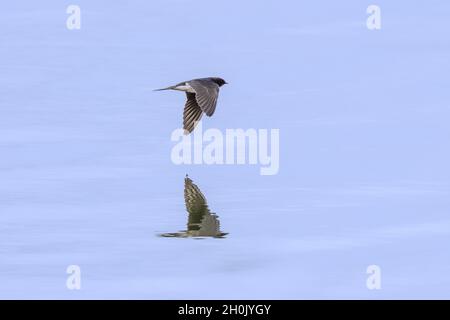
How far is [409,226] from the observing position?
1581cm

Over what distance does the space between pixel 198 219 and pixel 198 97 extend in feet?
5.99

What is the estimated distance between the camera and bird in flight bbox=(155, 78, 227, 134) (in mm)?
17344

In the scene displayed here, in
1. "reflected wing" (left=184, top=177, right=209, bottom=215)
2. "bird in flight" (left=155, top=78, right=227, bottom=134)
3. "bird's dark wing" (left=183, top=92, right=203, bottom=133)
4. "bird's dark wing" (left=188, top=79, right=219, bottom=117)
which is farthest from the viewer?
"bird's dark wing" (left=183, top=92, right=203, bottom=133)

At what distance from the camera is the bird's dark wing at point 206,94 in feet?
56.5

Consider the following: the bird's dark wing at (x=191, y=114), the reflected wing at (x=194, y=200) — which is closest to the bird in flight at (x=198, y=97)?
the bird's dark wing at (x=191, y=114)

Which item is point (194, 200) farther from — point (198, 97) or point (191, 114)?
point (191, 114)

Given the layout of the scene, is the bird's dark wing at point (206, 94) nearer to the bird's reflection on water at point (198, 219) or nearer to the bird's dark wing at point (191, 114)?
the bird's dark wing at point (191, 114)

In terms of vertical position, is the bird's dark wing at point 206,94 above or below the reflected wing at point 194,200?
above

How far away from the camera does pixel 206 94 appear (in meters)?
17.5

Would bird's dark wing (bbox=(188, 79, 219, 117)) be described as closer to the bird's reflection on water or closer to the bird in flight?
the bird in flight

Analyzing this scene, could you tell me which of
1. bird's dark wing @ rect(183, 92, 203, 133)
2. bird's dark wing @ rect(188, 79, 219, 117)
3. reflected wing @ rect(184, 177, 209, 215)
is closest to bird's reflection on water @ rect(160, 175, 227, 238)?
reflected wing @ rect(184, 177, 209, 215)
